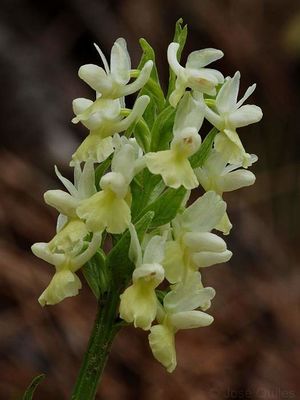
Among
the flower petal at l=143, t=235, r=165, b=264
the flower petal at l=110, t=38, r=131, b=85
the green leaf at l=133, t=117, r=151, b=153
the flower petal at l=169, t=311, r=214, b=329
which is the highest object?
the flower petal at l=110, t=38, r=131, b=85

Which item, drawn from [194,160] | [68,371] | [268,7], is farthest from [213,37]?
[194,160]

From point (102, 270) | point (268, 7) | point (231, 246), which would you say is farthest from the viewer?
point (268, 7)

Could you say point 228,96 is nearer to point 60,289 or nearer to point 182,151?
point 182,151

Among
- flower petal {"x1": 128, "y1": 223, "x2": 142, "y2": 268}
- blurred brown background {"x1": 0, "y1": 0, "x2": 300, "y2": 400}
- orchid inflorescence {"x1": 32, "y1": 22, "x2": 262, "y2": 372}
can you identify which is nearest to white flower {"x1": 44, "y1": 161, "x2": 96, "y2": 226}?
orchid inflorescence {"x1": 32, "y1": 22, "x2": 262, "y2": 372}

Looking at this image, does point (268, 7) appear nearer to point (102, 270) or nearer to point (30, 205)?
point (30, 205)

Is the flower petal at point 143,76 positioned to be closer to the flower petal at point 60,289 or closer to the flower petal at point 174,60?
the flower petal at point 174,60

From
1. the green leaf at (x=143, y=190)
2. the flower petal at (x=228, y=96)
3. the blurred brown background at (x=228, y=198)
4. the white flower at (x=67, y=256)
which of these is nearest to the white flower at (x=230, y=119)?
the flower petal at (x=228, y=96)

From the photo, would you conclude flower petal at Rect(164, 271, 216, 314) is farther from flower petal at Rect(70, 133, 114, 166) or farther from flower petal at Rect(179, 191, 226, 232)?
flower petal at Rect(70, 133, 114, 166)
